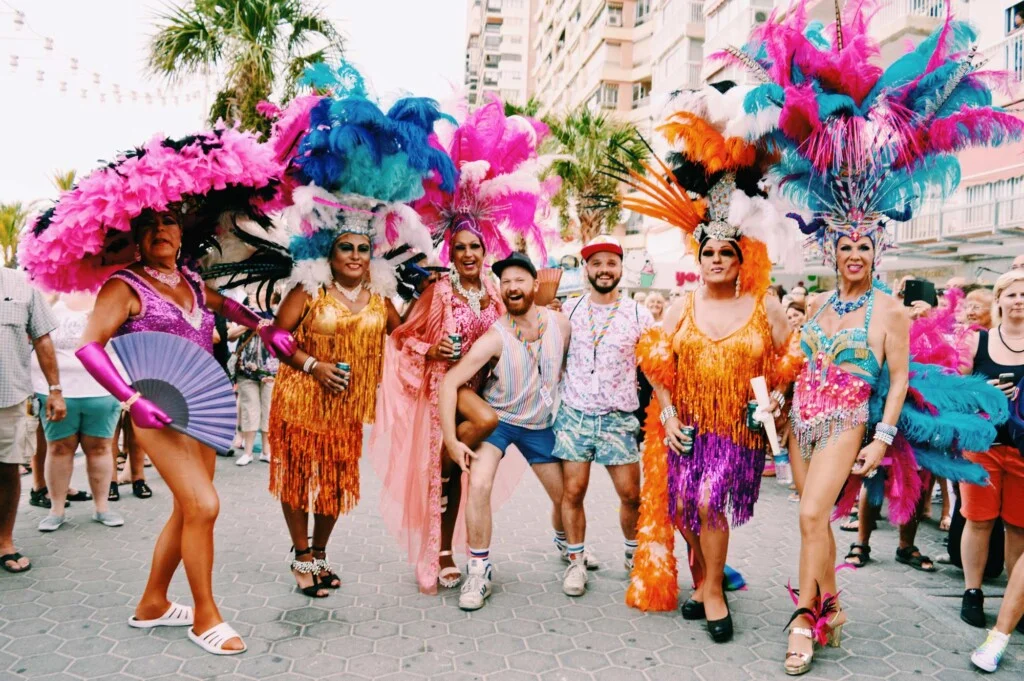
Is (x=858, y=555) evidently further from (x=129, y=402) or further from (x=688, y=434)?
(x=129, y=402)

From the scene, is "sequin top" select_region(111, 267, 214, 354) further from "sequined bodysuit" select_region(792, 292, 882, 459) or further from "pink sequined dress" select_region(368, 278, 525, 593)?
"sequined bodysuit" select_region(792, 292, 882, 459)

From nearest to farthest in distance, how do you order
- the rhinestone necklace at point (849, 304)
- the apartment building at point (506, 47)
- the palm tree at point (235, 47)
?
the rhinestone necklace at point (849, 304) < the palm tree at point (235, 47) < the apartment building at point (506, 47)

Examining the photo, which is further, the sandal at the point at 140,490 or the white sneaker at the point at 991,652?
the sandal at the point at 140,490

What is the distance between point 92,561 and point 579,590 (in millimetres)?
2942

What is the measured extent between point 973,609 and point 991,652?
564 mm

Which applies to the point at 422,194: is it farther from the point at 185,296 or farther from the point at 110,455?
the point at 110,455

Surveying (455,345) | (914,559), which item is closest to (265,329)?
(455,345)

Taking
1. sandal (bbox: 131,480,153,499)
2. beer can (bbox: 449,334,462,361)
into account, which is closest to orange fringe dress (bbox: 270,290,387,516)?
beer can (bbox: 449,334,462,361)

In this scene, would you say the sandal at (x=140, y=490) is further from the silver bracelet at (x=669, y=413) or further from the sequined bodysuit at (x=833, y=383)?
the sequined bodysuit at (x=833, y=383)

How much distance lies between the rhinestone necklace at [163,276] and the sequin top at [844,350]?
298 cm

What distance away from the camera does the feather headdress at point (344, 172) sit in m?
3.65

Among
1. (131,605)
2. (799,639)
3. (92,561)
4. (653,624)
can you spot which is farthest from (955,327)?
(92,561)

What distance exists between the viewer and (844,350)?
331 cm

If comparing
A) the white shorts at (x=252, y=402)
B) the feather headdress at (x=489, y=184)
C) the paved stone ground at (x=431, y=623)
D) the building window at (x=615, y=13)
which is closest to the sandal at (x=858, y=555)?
the paved stone ground at (x=431, y=623)
